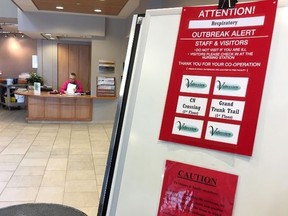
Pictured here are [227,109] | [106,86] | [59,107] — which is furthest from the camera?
[59,107]

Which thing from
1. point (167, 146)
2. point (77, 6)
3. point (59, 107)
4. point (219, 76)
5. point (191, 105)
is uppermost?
point (77, 6)

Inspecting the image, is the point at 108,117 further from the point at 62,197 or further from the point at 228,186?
the point at 228,186

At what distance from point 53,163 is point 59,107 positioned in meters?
3.50

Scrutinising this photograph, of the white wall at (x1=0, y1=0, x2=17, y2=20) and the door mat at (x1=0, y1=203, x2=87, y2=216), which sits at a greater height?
the white wall at (x1=0, y1=0, x2=17, y2=20)

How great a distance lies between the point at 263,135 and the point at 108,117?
7.41m

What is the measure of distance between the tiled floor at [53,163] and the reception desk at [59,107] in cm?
31

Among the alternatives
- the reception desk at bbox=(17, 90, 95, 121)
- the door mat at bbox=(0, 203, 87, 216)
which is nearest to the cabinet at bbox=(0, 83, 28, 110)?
the reception desk at bbox=(17, 90, 95, 121)

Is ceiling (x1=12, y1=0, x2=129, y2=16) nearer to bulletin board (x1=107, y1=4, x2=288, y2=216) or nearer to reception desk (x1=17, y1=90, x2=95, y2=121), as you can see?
reception desk (x1=17, y1=90, x2=95, y2=121)

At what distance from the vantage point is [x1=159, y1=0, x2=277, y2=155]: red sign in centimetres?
103

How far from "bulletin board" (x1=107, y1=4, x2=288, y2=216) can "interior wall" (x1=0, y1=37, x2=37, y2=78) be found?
12640 mm

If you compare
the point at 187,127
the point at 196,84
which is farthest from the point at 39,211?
the point at 196,84

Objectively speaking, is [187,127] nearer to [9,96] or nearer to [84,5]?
[84,5]

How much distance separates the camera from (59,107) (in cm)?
799

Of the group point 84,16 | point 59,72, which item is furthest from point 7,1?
point 59,72
